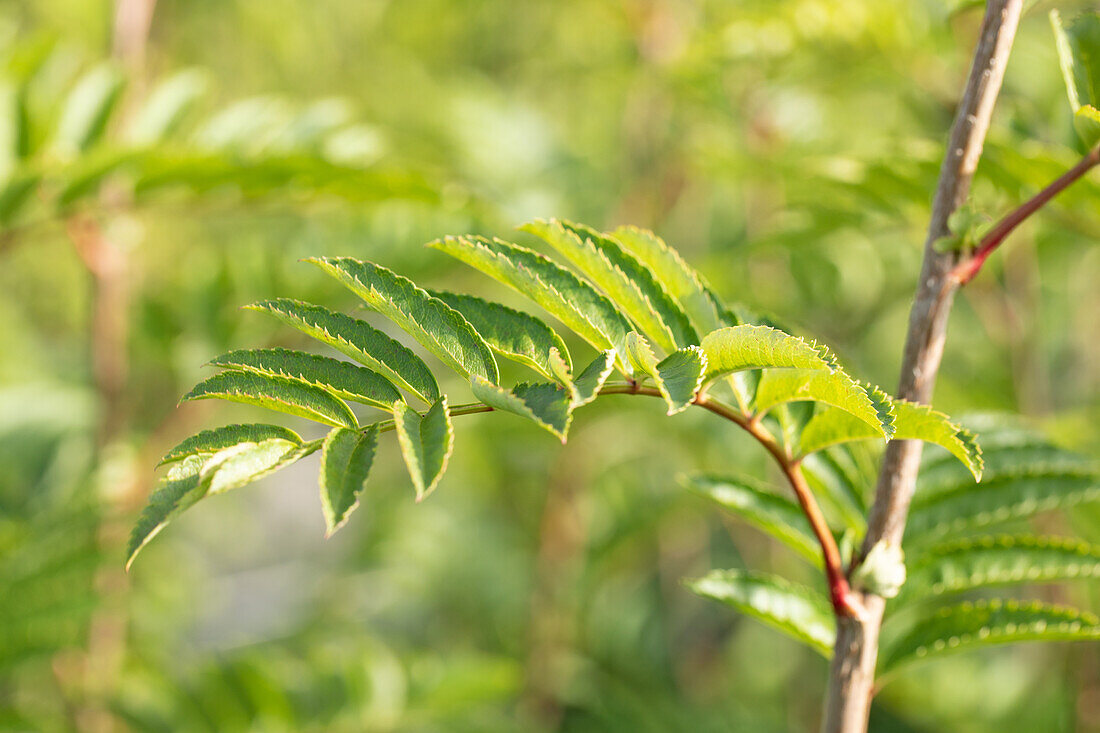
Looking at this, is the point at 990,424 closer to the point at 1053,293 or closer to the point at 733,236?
the point at 733,236

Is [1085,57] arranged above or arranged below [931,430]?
above

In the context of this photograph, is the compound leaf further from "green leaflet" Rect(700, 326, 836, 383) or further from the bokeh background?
the bokeh background

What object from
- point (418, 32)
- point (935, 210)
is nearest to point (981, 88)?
point (935, 210)

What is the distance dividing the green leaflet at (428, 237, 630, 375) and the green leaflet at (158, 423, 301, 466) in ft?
0.27

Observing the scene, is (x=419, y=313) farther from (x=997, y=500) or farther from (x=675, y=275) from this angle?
(x=997, y=500)

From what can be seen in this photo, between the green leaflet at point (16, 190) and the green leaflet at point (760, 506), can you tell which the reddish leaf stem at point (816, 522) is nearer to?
the green leaflet at point (760, 506)

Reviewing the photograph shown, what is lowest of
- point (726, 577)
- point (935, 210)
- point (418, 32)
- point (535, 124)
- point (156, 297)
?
point (726, 577)

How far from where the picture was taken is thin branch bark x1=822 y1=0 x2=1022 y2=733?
299 millimetres

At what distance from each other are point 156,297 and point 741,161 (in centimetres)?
63

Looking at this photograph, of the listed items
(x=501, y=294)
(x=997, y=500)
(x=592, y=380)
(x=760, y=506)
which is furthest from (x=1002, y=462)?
(x=501, y=294)

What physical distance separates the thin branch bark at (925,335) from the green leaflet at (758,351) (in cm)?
5

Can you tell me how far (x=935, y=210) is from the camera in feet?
1.04

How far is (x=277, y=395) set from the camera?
30 cm

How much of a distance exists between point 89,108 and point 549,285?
544mm
